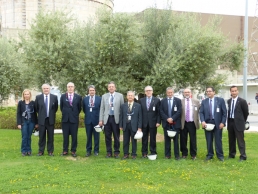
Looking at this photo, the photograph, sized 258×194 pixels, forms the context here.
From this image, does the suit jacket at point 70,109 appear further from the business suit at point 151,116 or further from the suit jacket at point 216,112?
the suit jacket at point 216,112

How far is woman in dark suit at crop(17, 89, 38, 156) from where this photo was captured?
390 inches

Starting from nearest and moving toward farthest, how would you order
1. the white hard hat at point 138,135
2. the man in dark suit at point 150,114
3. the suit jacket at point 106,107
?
1. the white hard hat at point 138,135
2. the man in dark suit at point 150,114
3. the suit jacket at point 106,107

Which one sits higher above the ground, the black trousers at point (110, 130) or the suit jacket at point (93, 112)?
the suit jacket at point (93, 112)

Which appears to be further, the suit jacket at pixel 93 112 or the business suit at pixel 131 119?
the suit jacket at pixel 93 112

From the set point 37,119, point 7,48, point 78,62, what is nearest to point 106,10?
point 78,62

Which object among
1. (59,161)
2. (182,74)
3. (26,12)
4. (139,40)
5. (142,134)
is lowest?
(59,161)

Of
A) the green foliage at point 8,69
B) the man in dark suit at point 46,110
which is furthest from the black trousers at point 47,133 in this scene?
the green foliage at point 8,69

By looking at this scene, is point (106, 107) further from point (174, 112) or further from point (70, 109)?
point (174, 112)

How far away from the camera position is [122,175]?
776 centimetres

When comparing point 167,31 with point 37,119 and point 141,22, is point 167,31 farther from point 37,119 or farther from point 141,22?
point 37,119

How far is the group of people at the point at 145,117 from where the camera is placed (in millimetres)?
9391

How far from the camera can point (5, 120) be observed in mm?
18656

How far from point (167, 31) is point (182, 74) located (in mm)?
1606

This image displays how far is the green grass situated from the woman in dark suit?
2.19 ft
